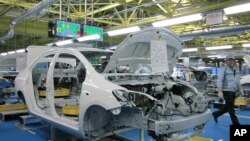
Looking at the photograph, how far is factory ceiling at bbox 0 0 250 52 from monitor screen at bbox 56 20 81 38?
0.50 m

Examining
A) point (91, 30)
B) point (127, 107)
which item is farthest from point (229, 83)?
point (91, 30)

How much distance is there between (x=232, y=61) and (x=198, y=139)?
7.21ft

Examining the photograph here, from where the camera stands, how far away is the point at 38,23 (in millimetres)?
13414

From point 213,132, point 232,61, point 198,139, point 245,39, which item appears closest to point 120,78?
point 198,139

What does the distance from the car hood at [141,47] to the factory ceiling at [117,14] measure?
11.8 feet

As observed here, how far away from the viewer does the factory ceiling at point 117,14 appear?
9.44 metres

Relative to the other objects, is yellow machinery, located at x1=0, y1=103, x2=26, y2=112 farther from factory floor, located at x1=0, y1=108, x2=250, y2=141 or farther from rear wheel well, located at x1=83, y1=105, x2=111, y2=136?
rear wheel well, located at x1=83, y1=105, x2=111, y2=136

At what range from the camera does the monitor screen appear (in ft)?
27.9

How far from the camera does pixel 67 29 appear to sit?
344 inches

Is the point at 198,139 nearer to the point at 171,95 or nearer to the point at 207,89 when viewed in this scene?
the point at 171,95

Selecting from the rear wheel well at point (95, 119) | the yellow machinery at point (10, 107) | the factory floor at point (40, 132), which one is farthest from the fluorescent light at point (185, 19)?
the yellow machinery at point (10, 107)

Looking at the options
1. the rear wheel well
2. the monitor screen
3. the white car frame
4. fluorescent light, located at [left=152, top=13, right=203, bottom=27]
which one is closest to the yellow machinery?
the white car frame

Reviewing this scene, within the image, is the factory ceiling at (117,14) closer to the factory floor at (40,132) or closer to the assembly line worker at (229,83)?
the assembly line worker at (229,83)

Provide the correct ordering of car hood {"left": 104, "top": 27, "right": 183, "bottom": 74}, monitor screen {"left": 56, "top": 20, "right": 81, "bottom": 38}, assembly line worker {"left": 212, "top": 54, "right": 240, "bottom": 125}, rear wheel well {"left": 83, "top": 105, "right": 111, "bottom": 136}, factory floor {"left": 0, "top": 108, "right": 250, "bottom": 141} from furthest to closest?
monitor screen {"left": 56, "top": 20, "right": 81, "bottom": 38} → assembly line worker {"left": 212, "top": 54, "right": 240, "bottom": 125} → factory floor {"left": 0, "top": 108, "right": 250, "bottom": 141} → car hood {"left": 104, "top": 27, "right": 183, "bottom": 74} → rear wheel well {"left": 83, "top": 105, "right": 111, "bottom": 136}
